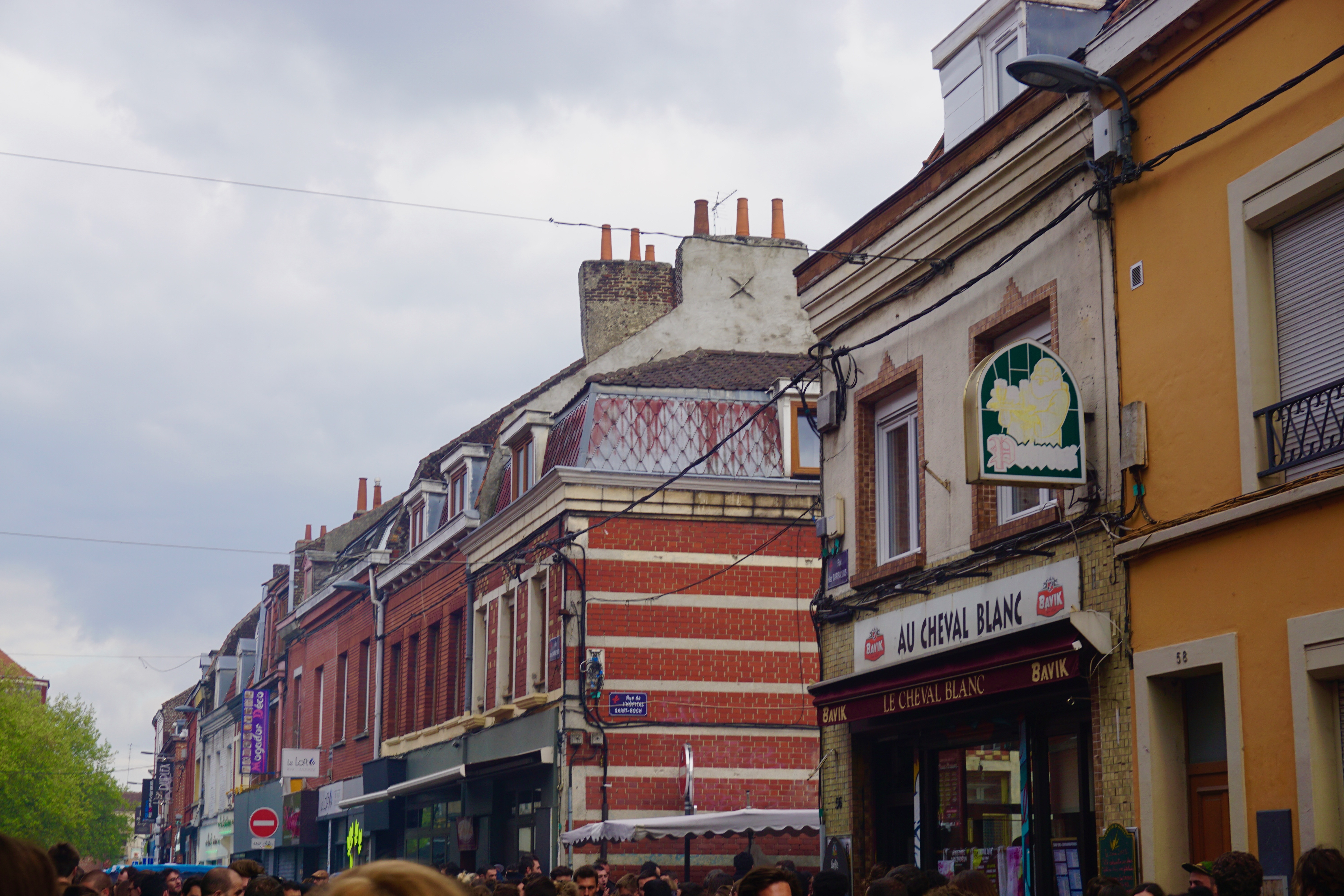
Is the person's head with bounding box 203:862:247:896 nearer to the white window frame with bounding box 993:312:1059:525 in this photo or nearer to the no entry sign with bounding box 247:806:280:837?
the white window frame with bounding box 993:312:1059:525

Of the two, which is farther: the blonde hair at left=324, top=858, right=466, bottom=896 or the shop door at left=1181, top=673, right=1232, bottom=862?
the shop door at left=1181, top=673, right=1232, bottom=862

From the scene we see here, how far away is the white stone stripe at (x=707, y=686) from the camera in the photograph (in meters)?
22.5

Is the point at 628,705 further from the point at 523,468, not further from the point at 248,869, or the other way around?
the point at 248,869

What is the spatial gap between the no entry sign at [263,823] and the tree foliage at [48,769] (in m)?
29.4

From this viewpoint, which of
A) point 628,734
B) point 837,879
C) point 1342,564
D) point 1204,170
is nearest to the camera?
point 837,879

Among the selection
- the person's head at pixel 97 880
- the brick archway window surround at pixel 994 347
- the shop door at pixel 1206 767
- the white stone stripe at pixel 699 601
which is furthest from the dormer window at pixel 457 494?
the shop door at pixel 1206 767

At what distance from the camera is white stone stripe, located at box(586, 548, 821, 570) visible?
902 inches

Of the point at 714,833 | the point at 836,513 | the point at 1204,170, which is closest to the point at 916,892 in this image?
the point at 1204,170

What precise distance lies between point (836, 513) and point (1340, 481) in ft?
23.3

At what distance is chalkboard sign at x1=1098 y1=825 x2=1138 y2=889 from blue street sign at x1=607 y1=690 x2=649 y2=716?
1203 centimetres

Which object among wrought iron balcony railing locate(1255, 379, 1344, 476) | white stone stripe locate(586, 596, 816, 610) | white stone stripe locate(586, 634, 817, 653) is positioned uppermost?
white stone stripe locate(586, 596, 816, 610)

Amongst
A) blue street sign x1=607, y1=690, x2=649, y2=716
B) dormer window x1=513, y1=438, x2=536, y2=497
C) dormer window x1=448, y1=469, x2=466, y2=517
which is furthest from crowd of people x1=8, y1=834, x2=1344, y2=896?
dormer window x1=448, y1=469, x2=466, y2=517

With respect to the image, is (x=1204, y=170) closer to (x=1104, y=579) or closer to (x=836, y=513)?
(x=1104, y=579)

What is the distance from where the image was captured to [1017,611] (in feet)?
39.1
